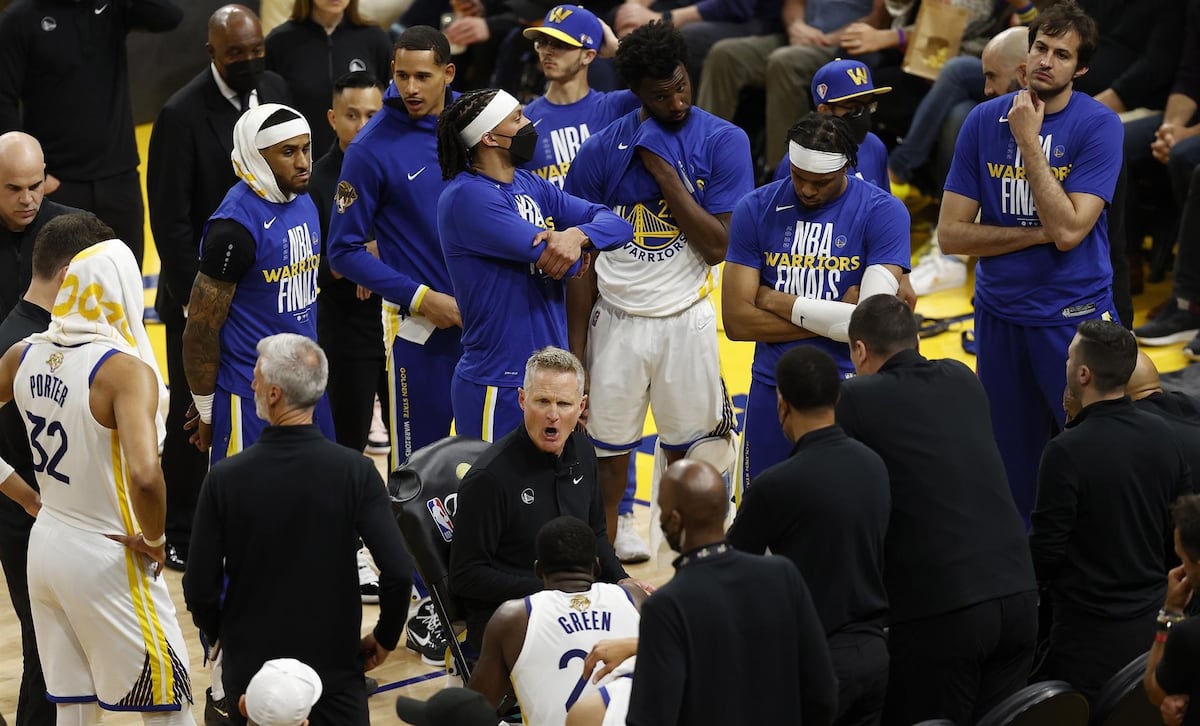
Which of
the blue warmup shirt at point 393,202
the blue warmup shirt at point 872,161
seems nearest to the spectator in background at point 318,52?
the blue warmup shirt at point 393,202

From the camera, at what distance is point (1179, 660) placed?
4312 millimetres

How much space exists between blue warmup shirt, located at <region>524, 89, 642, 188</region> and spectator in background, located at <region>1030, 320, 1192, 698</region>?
9.26ft

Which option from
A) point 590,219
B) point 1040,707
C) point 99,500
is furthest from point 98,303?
point 1040,707

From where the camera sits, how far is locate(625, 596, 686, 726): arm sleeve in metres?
3.74

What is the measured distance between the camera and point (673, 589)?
3783 millimetres

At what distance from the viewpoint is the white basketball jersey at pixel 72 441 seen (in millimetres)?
4934

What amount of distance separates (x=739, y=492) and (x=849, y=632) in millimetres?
2082

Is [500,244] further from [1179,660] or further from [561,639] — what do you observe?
[1179,660]

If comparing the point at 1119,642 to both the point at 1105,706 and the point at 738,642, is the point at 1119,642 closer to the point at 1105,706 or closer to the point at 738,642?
the point at 1105,706

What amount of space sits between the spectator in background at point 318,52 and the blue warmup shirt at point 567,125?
1793mm

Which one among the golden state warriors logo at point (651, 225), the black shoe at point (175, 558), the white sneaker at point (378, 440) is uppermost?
the golden state warriors logo at point (651, 225)

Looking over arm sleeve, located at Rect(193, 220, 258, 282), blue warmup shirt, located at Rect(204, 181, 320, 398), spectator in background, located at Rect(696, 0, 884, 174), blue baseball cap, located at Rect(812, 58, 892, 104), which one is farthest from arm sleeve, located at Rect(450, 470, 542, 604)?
spectator in background, located at Rect(696, 0, 884, 174)

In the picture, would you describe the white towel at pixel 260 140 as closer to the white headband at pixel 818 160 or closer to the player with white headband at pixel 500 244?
the player with white headband at pixel 500 244

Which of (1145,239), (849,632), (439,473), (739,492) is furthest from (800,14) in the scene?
(849,632)
